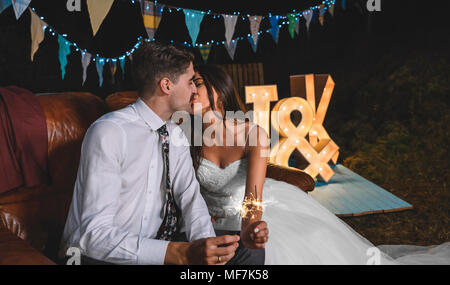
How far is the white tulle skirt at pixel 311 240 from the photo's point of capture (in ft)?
6.05

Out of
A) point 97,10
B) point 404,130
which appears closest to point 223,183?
point 97,10

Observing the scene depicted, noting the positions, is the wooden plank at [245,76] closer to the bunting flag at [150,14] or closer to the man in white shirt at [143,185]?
the bunting flag at [150,14]

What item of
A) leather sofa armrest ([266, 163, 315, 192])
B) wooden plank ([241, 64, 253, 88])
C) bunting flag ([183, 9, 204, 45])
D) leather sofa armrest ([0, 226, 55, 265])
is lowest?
leather sofa armrest ([266, 163, 315, 192])

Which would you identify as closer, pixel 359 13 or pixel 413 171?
pixel 413 171

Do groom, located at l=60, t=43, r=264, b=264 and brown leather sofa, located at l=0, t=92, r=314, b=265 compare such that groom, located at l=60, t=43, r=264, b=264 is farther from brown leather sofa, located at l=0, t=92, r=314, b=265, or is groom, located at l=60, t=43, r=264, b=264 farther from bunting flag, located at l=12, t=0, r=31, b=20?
bunting flag, located at l=12, t=0, r=31, b=20

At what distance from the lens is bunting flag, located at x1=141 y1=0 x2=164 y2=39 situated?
3.76 m

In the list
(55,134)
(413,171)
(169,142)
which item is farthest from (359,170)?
(55,134)

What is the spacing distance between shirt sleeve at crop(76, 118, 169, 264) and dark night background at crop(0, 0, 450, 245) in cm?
264

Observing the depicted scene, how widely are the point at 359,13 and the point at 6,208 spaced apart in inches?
291

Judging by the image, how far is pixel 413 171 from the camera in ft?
16.6

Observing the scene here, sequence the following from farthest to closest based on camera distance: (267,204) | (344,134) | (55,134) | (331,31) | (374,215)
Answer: (331,31) < (344,134) < (374,215) < (267,204) < (55,134)

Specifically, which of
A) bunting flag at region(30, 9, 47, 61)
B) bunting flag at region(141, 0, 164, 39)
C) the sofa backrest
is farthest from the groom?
bunting flag at region(141, 0, 164, 39)

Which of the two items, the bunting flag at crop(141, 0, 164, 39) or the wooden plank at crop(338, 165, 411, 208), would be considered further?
the bunting flag at crop(141, 0, 164, 39)
